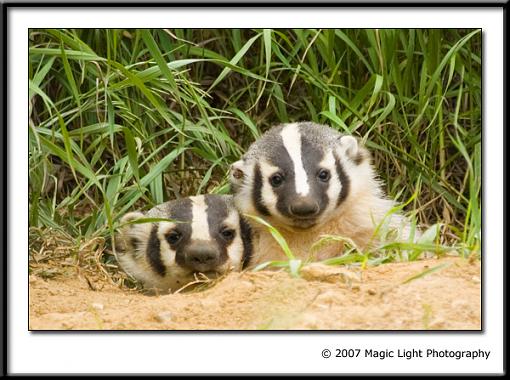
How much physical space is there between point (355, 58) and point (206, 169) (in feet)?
3.42

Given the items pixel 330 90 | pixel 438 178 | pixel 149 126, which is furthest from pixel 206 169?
pixel 438 178

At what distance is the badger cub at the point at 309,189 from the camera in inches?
178

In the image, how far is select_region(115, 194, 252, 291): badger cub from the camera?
4.55m

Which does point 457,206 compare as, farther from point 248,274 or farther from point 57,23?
point 57,23

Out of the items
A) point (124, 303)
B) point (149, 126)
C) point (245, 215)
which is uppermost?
point (149, 126)

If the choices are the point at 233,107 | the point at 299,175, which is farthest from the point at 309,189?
the point at 233,107

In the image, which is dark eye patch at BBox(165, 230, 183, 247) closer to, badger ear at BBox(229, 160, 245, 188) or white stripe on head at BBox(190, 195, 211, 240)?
white stripe on head at BBox(190, 195, 211, 240)

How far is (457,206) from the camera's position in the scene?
17.1 feet

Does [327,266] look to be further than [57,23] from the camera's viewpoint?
No

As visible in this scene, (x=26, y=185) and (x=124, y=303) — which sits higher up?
(x=26, y=185)

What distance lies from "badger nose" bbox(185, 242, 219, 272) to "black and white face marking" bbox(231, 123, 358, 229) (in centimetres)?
34

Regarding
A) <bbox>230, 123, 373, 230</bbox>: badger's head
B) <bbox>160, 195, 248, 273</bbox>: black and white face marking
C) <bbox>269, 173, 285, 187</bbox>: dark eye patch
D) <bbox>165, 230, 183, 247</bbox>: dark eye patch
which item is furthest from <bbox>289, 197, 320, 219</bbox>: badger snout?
<bbox>165, 230, 183, 247</bbox>: dark eye patch

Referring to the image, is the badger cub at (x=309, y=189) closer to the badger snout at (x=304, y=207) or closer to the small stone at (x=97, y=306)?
the badger snout at (x=304, y=207)

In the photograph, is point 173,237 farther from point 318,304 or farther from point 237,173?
point 318,304
